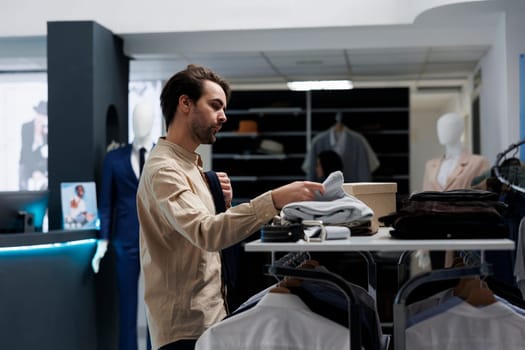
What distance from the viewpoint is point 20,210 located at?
551cm

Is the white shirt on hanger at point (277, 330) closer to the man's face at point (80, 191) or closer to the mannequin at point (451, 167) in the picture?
the man's face at point (80, 191)

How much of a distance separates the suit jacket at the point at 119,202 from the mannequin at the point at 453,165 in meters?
2.39

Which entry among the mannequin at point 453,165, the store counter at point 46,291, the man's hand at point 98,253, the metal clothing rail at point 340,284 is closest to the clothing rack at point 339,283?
the metal clothing rail at point 340,284

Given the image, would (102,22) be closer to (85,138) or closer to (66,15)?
(66,15)

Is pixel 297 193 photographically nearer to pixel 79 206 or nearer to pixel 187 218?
pixel 187 218

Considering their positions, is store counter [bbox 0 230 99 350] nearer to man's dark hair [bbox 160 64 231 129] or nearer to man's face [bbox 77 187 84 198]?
man's face [bbox 77 187 84 198]

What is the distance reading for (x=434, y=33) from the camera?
Result: 7.41 metres

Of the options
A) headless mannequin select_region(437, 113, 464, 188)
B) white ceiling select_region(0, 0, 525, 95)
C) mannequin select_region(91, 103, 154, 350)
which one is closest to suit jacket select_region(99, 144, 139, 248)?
mannequin select_region(91, 103, 154, 350)

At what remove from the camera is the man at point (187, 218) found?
2262mm

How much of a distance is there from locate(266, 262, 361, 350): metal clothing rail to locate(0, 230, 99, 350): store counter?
3.32 meters

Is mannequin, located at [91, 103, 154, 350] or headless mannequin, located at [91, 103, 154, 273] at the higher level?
headless mannequin, located at [91, 103, 154, 273]

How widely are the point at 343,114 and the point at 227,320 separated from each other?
860cm

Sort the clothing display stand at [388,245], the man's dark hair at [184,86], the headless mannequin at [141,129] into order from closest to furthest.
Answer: the clothing display stand at [388,245] < the man's dark hair at [184,86] < the headless mannequin at [141,129]

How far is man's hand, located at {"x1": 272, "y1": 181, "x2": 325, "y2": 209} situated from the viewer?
223 centimetres
